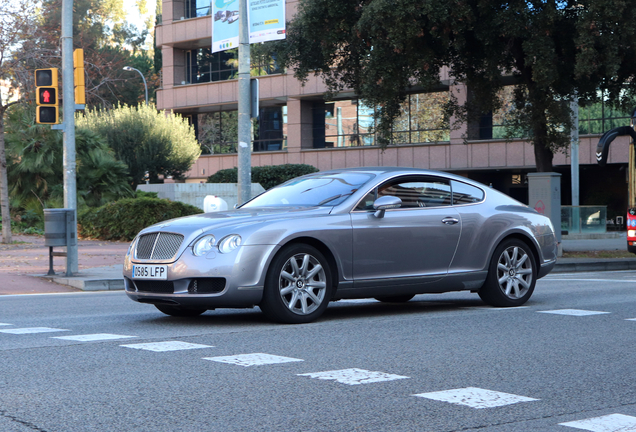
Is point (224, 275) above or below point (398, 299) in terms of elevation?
above

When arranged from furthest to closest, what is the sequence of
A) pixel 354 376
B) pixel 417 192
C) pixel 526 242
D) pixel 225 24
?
pixel 225 24 → pixel 526 242 → pixel 417 192 → pixel 354 376

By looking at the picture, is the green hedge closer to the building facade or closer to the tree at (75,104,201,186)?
the tree at (75,104,201,186)

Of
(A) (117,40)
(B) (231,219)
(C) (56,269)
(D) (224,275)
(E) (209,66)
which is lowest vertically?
(C) (56,269)

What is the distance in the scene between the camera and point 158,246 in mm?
7828

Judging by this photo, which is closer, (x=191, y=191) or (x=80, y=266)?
(x=80, y=266)

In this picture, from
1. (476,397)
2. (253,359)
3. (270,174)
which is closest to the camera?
(476,397)

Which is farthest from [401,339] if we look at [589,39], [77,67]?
[589,39]

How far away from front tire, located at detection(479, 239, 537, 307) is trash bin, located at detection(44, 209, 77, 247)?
692 cm

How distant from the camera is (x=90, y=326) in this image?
802 cm

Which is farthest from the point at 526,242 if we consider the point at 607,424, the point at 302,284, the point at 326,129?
the point at 326,129

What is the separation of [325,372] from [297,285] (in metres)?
2.23

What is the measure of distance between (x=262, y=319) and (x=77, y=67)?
7.66 meters

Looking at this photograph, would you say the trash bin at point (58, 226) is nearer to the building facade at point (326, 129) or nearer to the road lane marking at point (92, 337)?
the road lane marking at point (92, 337)

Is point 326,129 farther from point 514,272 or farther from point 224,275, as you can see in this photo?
point 224,275
